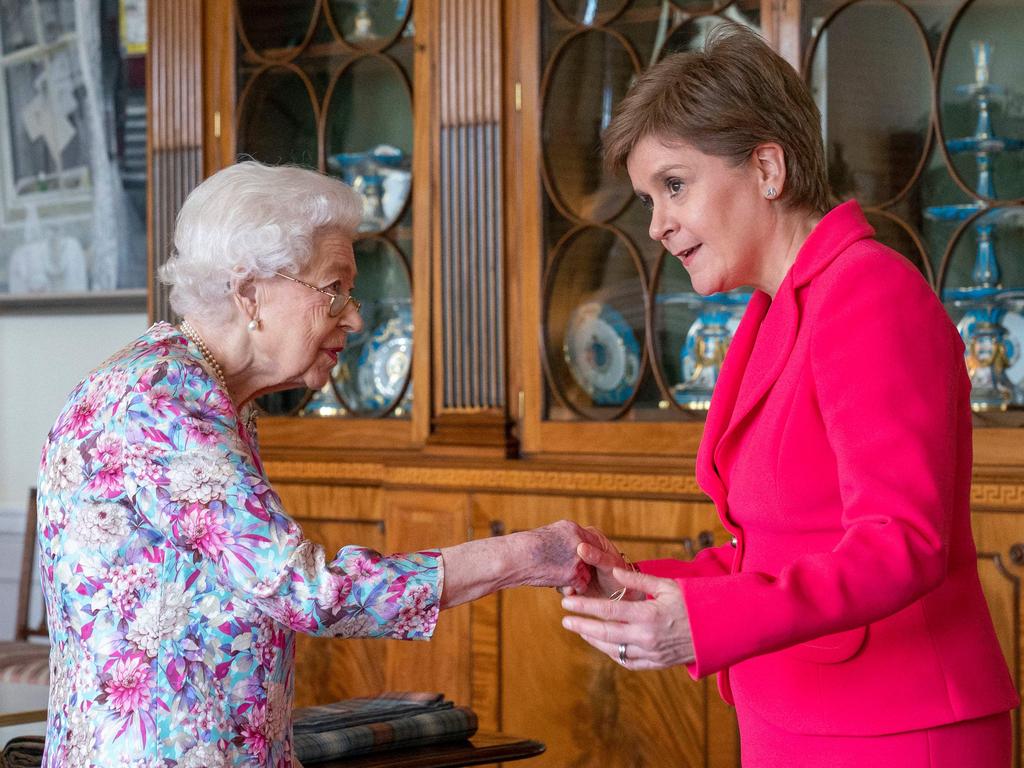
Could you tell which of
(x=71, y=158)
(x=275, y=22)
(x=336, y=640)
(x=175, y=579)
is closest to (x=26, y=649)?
(x=336, y=640)

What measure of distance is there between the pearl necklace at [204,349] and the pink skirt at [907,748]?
2.65 ft

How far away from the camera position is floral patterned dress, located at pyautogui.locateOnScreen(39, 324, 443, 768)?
1.43 m

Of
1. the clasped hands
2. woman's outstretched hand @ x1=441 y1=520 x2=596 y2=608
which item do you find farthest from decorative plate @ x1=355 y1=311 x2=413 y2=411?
the clasped hands

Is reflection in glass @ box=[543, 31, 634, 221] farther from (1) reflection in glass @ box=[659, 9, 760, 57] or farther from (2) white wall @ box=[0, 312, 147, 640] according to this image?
(2) white wall @ box=[0, 312, 147, 640]

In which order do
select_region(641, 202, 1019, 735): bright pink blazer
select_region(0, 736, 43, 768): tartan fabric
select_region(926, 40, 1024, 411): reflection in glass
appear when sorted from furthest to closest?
select_region(926, 40, 1024, 411): reflection in glass → select_region(0, 736, 43, 768): tartan fabric → select_region(641, 202, 1019, 735): bright pink blazer

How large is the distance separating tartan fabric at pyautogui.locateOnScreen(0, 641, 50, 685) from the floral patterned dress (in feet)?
6.67

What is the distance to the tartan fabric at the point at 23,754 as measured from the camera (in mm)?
1874

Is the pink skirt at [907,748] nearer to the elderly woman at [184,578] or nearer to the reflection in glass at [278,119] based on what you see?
the elderly woman at [184,578]

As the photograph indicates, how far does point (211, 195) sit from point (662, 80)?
612 millimetres

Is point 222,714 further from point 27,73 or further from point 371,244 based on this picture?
point 27,73

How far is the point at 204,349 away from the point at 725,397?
0.67 m

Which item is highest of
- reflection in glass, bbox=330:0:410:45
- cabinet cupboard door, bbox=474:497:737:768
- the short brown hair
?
reflection in glass, bbox=330:0:410:45

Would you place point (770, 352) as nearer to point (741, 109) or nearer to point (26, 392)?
point (741, 109)

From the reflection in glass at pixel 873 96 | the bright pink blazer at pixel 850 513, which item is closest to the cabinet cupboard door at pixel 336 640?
the reflection in glass at pixel 873 96
